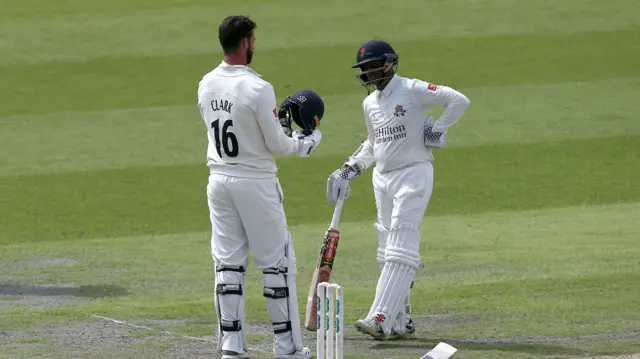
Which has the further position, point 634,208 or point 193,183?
point 193,183

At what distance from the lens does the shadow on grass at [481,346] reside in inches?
276

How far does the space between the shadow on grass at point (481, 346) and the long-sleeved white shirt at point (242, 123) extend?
1405mm

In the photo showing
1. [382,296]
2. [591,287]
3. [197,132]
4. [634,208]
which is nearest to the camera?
[382,296]

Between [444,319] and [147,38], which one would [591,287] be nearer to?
[444,319]

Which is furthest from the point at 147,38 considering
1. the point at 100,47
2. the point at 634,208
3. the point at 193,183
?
the point at 634,208

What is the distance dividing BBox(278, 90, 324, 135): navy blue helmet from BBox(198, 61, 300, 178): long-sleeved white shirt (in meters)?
0.33

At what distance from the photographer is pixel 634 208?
12.0 m

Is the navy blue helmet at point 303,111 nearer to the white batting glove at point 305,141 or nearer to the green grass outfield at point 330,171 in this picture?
the white batting glove at point 305,141

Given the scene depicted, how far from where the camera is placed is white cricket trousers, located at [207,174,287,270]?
21.4 ft

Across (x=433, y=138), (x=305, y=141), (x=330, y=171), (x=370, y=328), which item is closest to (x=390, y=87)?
(x=433, y=138)

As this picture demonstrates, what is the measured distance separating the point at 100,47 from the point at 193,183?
162 inches

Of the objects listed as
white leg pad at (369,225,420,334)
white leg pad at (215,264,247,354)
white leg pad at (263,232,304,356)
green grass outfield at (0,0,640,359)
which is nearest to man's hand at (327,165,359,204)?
white leg pad at (369,225,420,334)

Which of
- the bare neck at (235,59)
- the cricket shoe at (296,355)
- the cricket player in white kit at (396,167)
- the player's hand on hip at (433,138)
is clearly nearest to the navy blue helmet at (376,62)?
the cricket player in white kit at (396,167)

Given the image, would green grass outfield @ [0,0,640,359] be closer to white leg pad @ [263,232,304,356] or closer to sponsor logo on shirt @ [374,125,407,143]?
white leg pad @ [263,232,304,356]
